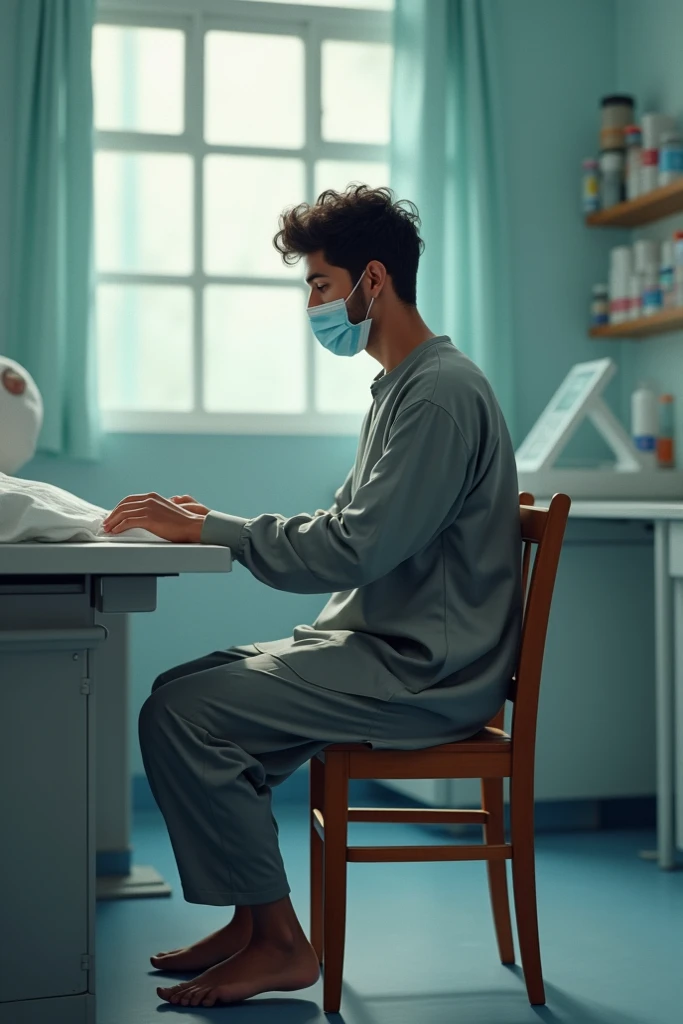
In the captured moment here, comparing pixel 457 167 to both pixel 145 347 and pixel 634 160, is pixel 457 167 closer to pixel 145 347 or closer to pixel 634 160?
pixel 634 160

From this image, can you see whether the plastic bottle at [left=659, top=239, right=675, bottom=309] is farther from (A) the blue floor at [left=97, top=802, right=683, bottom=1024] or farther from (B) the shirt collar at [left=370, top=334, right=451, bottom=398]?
(B) the shirt collar at [left=370, top=334, right=451, bottom=398]

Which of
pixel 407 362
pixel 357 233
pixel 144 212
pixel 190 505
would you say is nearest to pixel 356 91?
pixel 144 212

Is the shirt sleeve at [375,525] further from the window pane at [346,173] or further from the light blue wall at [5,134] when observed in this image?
the window pane at [346,173]

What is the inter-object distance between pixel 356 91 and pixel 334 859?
2646 mm

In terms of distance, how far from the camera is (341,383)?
3672 mm

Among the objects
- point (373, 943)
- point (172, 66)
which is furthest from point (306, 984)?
point (172, 66)

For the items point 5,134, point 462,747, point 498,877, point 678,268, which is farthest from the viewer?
point 5,134

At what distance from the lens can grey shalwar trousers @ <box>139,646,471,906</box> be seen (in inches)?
67.5

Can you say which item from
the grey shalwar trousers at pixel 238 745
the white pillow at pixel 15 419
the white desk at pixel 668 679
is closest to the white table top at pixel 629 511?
the white desk at pixel 668 679

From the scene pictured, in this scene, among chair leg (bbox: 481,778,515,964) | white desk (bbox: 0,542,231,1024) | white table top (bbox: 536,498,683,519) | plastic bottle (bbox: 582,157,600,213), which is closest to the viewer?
white desk (bbox: 0,542,231,1024)

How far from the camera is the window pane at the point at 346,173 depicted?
12.0 ft

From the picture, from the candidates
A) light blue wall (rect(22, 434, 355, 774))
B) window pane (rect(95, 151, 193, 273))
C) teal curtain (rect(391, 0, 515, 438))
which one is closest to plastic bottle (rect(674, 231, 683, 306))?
teal curtain (rect(391, 0, 515, 438))

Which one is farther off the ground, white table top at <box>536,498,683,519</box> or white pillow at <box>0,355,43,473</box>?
white pillow at <box>0,355,43,473</box>

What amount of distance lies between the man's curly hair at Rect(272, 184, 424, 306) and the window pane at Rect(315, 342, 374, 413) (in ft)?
5.54
